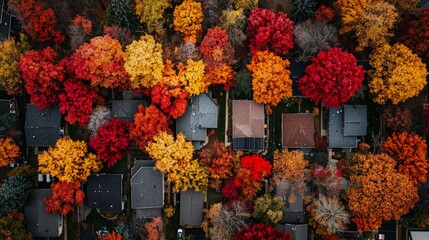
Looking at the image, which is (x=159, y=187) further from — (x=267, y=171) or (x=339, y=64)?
(x=339, y=64)

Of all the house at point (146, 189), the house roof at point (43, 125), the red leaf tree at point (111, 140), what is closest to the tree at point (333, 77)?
the house at point (146, 189)

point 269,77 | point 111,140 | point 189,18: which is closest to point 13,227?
point 111,140

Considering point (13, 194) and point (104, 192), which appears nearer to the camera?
point (13, 194)

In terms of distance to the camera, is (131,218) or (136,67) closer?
(136,67)

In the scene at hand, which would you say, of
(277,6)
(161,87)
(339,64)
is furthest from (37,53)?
(339,64)

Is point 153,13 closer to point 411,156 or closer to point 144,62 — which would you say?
point 144,62

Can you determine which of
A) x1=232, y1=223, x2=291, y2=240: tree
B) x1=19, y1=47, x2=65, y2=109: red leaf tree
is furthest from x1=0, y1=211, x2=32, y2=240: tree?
x1=232, y1=223, x2=291, y2=240: tree
